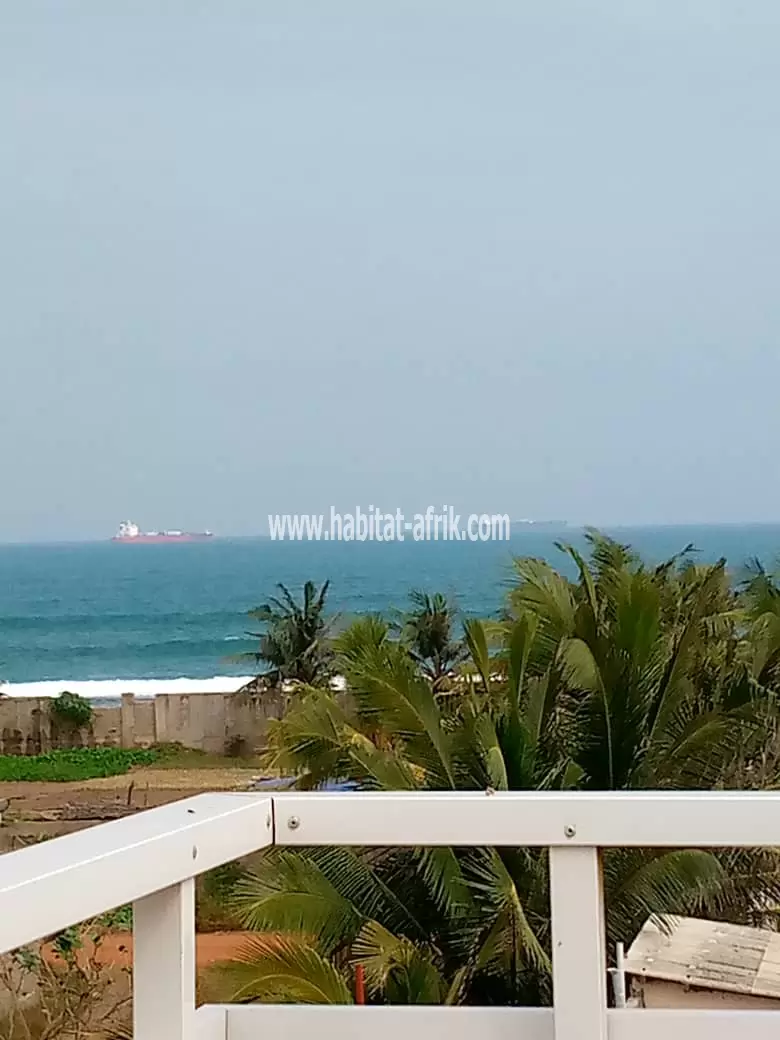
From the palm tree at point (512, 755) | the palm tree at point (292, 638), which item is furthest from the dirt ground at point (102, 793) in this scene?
the palm tree at point (512, 755)

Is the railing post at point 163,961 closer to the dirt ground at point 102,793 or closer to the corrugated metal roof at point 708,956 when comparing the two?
the corrugated metal roof at point 708,956

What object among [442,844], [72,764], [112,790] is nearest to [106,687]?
[72,764]

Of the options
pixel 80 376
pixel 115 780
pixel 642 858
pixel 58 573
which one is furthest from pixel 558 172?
pixel 642 858

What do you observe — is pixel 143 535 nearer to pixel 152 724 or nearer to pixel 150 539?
pixel 150 539

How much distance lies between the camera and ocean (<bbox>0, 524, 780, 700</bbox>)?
84.4 ft

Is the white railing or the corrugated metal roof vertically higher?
the white railing

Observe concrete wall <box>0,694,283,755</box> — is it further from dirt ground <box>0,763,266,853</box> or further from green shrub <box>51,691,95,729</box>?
dirt ground <box>0,763,266,853</box>

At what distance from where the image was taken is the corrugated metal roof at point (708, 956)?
2207 millimetres

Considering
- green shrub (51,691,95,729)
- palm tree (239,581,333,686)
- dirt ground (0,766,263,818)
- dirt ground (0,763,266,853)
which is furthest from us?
green shrub (51,691,95,729)

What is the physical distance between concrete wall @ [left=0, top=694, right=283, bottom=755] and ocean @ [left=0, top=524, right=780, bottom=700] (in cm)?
243

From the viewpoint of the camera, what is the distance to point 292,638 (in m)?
15.7

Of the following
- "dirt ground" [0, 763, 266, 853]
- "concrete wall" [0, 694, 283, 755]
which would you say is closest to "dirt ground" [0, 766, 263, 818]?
"dirt ground" [0, 763, 266, 853]

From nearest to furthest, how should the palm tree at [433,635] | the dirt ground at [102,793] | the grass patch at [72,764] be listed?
the palm tree at [433,635] < the dirt ground at [102,793] < the grass patch at [72,764]

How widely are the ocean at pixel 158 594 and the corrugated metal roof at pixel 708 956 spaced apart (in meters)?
19.6
